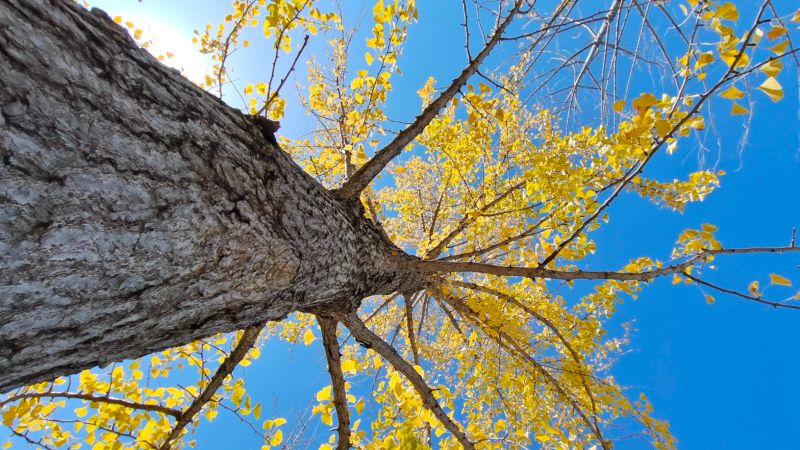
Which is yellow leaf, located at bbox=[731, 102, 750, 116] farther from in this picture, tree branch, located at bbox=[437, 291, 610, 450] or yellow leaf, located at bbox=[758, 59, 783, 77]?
tree branch, located at bbox=[437, 291, 610, 450]

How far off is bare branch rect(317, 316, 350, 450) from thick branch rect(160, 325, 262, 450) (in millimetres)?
375

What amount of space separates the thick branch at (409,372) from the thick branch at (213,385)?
530mm

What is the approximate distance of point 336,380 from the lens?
7.29 ft

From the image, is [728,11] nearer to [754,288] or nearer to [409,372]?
[754,288]

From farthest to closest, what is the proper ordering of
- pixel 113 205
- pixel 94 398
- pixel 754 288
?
1. pixel 94 398
2. pixel 754 288
3. pixel 113 205

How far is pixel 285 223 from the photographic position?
1.12m

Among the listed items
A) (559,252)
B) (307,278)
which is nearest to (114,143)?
(307,278)

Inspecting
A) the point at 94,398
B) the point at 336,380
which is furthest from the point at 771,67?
the point at 94,398

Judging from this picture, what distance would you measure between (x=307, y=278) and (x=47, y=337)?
0.72 meters

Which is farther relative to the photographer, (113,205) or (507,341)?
(507,341)

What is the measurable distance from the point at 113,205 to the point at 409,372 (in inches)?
71.3

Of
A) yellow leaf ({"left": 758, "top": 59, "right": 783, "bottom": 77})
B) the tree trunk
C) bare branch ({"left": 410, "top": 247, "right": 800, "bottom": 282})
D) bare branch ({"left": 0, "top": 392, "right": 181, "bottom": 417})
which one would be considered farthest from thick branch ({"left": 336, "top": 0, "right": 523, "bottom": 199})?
bare branch ({"left": 0, "top": 392, "right": 181, "bottom": 417})

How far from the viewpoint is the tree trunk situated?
22.1 inches

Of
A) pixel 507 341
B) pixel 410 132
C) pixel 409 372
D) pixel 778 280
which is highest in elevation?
pixel 410 132
